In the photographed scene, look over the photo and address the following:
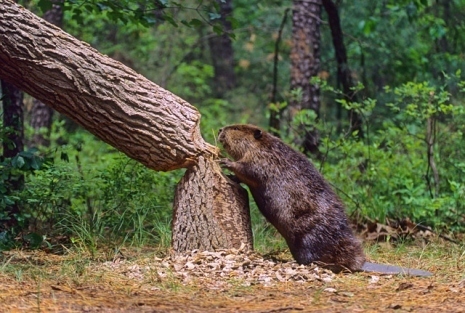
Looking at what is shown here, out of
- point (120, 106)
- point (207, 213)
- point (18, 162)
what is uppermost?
point (120, 106)

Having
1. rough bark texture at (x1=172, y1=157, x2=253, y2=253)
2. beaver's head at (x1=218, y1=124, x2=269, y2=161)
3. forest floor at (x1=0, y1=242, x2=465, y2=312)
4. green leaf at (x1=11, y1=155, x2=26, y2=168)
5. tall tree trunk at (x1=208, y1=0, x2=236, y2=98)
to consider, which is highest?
tall tree trunk at (x1=208, y1=0, x2=236, y2=98)

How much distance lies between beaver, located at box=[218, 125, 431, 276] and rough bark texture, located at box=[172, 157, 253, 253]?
6.6 inches

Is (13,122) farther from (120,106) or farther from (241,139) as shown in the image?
(241,139)

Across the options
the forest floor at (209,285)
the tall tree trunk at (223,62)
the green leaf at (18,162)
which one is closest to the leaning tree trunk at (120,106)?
the forest floor at (209,285)

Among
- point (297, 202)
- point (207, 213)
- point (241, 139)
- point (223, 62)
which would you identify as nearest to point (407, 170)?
point (241, 139)

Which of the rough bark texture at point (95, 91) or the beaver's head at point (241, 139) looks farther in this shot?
the beaver's head at point (241, 139)

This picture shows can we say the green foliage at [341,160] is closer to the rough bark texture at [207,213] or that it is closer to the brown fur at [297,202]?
the rough bark texture at [207,213]

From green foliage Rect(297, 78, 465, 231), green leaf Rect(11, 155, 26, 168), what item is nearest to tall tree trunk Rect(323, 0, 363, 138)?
green foliage Rect(297, 78, 465, 231)

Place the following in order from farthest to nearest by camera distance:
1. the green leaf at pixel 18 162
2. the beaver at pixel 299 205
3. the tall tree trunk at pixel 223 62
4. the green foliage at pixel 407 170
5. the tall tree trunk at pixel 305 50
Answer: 1. the tall tree trunk at pixel 223 62
2. the tall tree trunk at pixel 305 50
3. the green foliage at pixel 407 170
4. the green leaf at pixel 18 162
5. the beaver at pixel 299 205

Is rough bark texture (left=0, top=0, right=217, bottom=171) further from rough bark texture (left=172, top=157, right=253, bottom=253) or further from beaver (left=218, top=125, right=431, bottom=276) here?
beaver (left=218, top=125, right=431, bottom=276)

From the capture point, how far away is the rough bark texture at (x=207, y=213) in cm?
538

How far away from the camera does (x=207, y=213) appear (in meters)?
5.38

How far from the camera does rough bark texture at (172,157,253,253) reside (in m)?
5.38

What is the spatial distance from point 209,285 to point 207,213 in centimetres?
79
